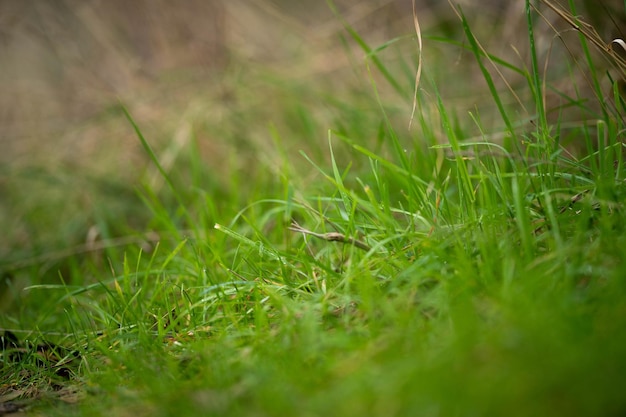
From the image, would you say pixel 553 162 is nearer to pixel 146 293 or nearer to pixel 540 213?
pixel 540 213

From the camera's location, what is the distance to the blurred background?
10.2 feet

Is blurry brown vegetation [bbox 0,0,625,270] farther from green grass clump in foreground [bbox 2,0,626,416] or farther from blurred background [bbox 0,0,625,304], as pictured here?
green grass clump in foreground [bbox 2,0,626,416]

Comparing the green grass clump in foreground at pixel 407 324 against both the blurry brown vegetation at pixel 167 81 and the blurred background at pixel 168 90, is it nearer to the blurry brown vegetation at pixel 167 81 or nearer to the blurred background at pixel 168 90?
the blurred background at pixel 168 90

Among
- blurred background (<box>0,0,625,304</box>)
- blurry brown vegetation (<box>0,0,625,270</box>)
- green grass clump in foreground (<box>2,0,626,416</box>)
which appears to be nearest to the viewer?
green grass clump in foreground (<box>2,0,626,416</box>)

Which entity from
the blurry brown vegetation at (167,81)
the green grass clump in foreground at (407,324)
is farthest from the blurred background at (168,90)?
the green grass clump in foreground at (407,324)

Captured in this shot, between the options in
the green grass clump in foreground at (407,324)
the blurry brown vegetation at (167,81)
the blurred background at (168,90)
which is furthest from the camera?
the blurry brown vegetation at (167,81)

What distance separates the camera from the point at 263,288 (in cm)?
151

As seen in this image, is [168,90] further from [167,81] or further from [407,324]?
[407,324]

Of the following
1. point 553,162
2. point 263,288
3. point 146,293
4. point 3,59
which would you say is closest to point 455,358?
point 263,288

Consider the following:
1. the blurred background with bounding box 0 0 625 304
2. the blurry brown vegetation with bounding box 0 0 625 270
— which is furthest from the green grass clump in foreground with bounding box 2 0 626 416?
the blurry brown vegetation with bounding box 0 0 625 270

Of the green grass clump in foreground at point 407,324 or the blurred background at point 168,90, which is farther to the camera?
the blurred background at point 168,90

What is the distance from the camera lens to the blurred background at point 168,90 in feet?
10.2

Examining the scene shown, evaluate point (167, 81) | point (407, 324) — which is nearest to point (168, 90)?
point (167, 81)

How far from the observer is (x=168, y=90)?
12.5 feet
